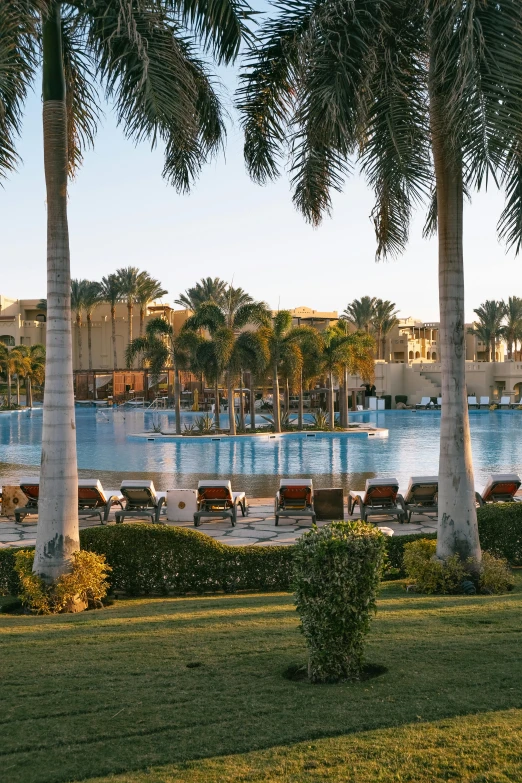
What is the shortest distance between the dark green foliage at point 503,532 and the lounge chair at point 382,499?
2.91 metres

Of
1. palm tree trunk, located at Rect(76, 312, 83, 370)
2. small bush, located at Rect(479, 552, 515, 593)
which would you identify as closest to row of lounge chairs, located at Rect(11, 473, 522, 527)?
small bush, located at Rect(479, 552, 515, 593)

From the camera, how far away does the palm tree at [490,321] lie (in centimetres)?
6344

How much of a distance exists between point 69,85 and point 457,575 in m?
6.83

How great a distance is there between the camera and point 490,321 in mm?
63625

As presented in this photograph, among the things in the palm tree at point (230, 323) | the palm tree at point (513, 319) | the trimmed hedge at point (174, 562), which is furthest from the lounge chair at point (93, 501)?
the palm tree at point (513, 319)

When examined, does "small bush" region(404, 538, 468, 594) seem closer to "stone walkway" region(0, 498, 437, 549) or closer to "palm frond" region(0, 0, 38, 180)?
"stone walkway" region(0, 498, 437, 549)

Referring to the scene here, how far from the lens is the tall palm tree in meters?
6.46

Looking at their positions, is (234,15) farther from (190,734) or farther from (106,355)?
(106,355)

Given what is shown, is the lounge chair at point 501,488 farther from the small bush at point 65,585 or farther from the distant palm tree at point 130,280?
the distant palm tree at point 130,280

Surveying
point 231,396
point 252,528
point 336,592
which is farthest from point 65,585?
point 231,396

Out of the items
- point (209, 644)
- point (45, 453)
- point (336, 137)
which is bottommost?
point (209, 644)

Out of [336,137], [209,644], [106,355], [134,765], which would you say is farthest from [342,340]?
[106,355]

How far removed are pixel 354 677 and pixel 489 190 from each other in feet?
13.6

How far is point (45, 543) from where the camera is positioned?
7.64 m
